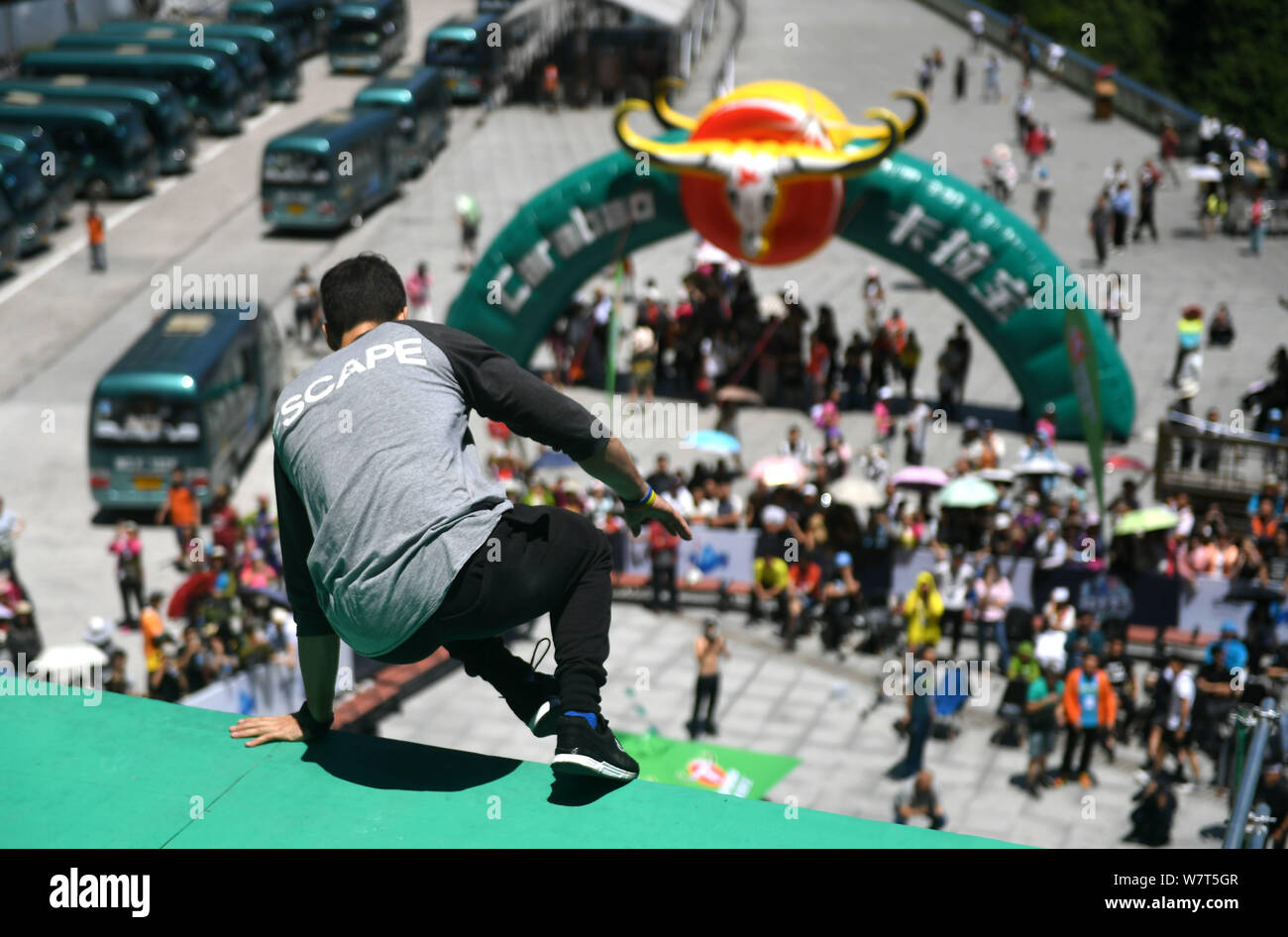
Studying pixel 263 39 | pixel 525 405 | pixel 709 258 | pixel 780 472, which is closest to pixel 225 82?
pixel 263 39

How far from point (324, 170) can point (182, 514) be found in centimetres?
1469

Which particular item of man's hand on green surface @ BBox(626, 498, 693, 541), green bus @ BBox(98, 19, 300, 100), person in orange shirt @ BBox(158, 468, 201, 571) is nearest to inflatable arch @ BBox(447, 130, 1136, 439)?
person in orange shirt @ BBox(158, 468, 201, 571)

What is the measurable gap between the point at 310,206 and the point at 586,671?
103 feet

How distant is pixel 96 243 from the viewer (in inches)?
1286

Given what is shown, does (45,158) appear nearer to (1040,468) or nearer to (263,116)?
(263,116)

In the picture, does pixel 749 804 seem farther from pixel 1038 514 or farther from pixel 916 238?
pixel 916 238

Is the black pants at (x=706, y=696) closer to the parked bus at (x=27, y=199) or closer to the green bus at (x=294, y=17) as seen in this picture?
the parked bus at (x=27, y=199)

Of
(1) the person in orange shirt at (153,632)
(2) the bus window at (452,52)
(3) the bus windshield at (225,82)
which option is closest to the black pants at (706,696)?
(1) the person in orange shirt at (153,632)

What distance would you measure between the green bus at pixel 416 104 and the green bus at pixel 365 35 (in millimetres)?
6118

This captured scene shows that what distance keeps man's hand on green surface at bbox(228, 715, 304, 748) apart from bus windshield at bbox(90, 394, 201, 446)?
1776 cm

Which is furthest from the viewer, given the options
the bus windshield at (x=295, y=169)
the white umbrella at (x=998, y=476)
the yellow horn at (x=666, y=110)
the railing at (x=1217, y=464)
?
the bus windshield at (x=295, y=169)

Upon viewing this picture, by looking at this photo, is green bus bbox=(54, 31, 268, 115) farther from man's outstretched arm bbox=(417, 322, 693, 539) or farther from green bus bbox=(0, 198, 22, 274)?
man's outstretched arm bbox=(417, 322, 693, 539)

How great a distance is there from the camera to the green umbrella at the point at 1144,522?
17.7m

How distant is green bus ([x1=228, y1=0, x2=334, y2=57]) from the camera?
155 ft
